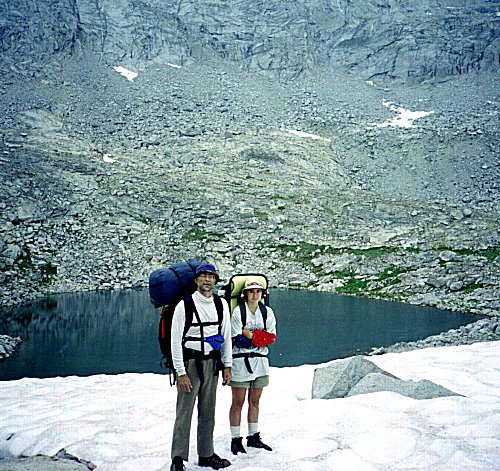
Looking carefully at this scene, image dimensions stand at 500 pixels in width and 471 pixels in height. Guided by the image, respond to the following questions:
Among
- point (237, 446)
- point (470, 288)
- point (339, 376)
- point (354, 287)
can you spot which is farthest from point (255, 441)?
point (354, 287)

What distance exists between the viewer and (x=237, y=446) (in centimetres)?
718

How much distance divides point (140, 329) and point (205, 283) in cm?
2638

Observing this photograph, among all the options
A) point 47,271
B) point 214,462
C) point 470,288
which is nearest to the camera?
point 214,462

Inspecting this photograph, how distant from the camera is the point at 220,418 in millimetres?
9484

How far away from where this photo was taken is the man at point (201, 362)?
259 inches

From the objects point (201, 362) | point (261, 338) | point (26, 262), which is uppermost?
point (26, 262)

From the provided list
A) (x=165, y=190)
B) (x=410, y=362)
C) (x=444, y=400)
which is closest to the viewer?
(x=444, y=400)

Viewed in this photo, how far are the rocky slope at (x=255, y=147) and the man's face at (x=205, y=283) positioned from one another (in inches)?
1328

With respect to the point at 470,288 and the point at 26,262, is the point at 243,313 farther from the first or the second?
the point at 26,262

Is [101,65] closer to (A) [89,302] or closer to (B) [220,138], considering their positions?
(B) [220,138]

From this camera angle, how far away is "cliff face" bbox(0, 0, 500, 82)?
112562 mm

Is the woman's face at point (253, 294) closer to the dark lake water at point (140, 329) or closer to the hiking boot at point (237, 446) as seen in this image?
the hiking boot at point (237, 446)

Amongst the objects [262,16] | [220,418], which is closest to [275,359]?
[220,418]

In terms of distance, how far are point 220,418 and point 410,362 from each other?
7616 mm
